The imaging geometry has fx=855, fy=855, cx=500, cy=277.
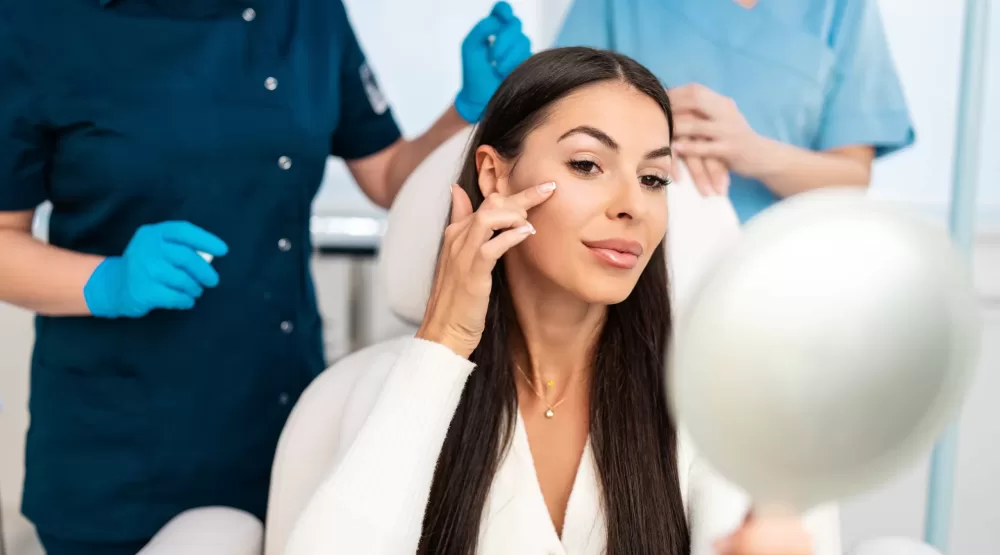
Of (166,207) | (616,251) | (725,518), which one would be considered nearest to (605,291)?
(616,251)

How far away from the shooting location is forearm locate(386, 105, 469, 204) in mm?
1277


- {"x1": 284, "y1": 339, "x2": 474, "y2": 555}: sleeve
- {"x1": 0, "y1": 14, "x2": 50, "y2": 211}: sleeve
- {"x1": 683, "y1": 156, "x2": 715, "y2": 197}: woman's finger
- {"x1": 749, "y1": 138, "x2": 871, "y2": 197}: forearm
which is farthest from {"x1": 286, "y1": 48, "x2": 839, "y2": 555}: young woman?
{"x1": 0, "y1": 14, "x2": 50, "y2": 211}: sleeve

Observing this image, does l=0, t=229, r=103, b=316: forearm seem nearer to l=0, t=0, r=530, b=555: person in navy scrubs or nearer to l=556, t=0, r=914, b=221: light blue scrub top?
l=0, t=0, r=530, b=555: person in navy scrubs

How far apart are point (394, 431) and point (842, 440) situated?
442 millimetres

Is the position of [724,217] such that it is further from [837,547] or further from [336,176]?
[336,176]

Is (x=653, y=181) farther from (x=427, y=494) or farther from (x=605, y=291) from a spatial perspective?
(x=427, y=494)

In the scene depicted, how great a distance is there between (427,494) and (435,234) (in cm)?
36

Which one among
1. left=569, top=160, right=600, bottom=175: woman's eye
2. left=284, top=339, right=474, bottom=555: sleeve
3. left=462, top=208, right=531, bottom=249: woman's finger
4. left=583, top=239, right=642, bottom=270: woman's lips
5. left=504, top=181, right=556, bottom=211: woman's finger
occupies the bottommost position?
left=284, top=339, right=474, bottom=555: sleeve

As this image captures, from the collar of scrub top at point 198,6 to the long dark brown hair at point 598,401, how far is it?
429 mm

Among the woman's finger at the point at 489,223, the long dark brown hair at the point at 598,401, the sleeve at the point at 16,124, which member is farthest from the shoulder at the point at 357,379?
the sleeve at the point at 16,124

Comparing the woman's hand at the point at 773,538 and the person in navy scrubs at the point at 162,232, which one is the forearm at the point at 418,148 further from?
the woman's hand at the point at 773,538

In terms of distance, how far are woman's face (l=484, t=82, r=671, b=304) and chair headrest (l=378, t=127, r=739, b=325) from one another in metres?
0.18

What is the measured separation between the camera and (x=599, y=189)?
2.73 feet

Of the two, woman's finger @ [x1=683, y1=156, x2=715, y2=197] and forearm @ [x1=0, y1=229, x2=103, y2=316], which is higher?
woman's finger @ [x1=683, y1=156, x2=715, y2=197]
